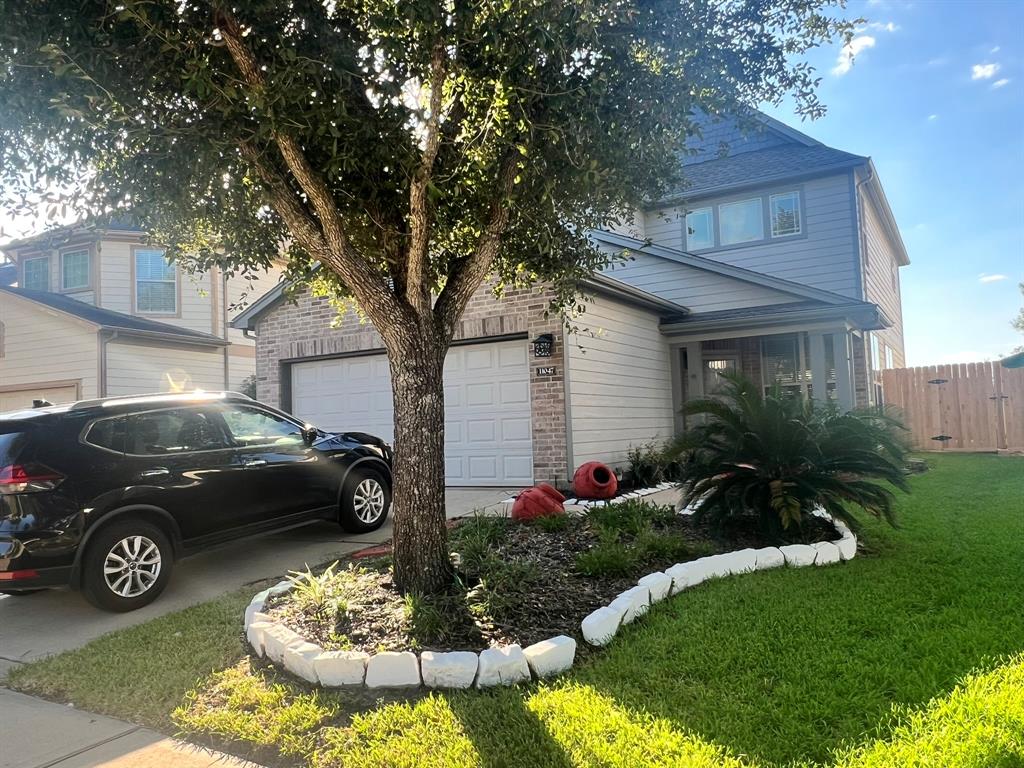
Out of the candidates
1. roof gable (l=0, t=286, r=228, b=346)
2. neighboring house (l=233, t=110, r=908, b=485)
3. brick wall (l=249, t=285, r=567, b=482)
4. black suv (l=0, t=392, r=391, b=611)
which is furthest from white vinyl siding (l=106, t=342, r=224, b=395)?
black suv (l=0, t=392, r=391, b=611)

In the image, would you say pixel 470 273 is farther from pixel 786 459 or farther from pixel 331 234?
pixel 786 459

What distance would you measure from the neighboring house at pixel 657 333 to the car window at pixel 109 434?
8.66ft

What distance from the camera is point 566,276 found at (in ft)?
19.9

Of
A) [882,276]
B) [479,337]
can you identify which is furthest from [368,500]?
[882,276]

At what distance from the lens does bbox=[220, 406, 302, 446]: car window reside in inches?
230

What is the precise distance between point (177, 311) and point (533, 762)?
1637 centimetres

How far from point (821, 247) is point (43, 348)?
53.3ft

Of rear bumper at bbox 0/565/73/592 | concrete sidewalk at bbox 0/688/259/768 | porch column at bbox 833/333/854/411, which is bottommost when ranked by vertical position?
concrete sidewalk at bbox 0/688/259/768

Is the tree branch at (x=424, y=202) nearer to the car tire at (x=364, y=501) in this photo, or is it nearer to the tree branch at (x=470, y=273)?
the tree branch at (x=470, y=273)

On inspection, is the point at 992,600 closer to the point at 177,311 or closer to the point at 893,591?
the point at 893,591

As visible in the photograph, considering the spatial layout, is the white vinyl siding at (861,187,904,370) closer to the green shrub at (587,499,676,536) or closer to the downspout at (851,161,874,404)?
the downspout at (851,161,874,404)

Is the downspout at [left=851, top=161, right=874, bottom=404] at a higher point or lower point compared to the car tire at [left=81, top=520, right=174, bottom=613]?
higher

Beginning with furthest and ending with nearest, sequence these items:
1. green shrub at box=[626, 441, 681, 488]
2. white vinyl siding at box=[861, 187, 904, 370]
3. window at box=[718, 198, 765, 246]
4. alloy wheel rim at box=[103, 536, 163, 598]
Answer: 1. window at box=[718, 198, 765, 246]
2. white vinyl siding at box=[861, 187, 904, 370]
3. green shrub at box=[626, 441, 681, 488]
4. alloy wheel rim at box=[103, 536, 163, 598]

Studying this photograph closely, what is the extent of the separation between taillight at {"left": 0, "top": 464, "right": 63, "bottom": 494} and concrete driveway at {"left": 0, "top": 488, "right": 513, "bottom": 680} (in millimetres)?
999
